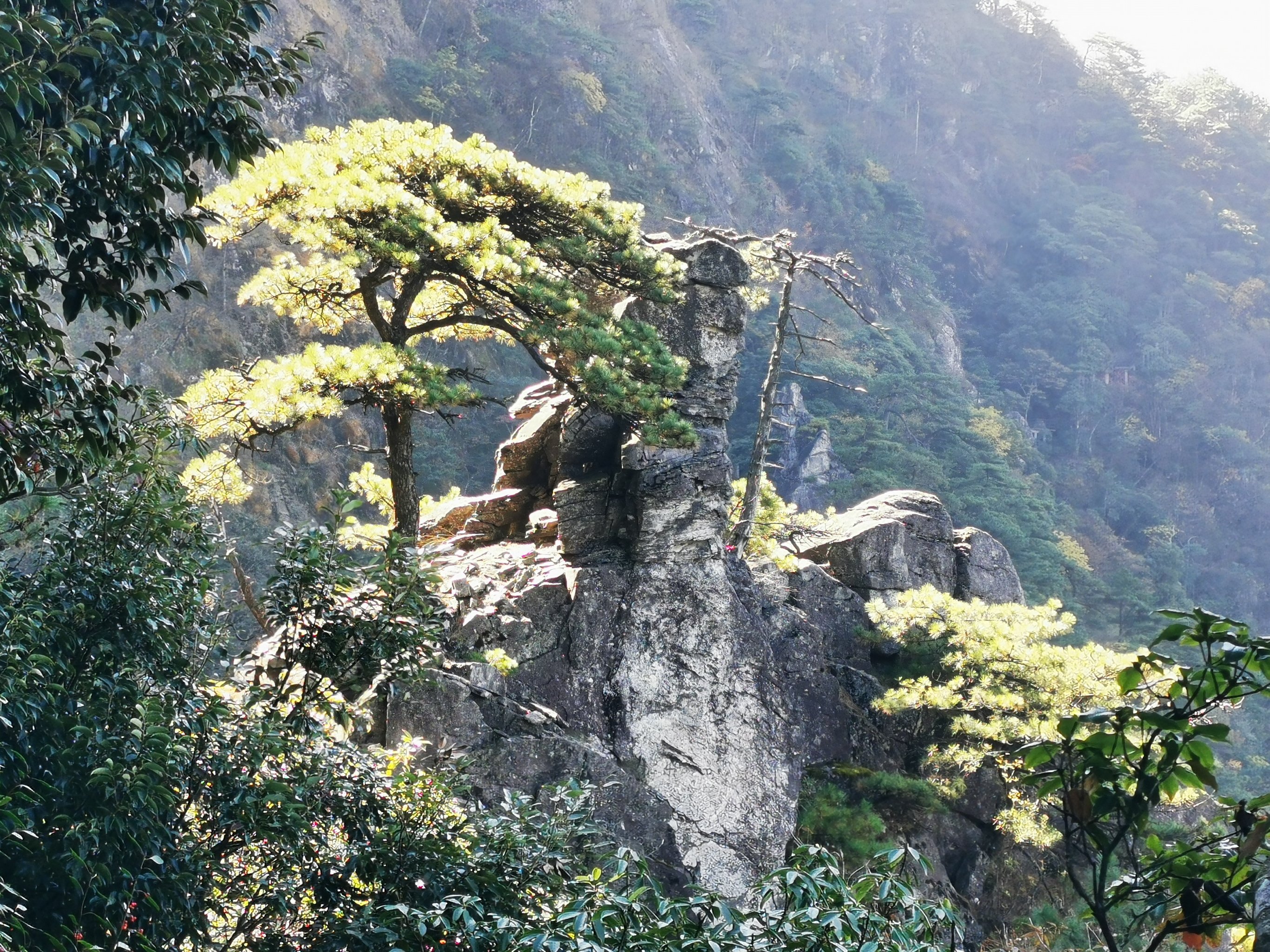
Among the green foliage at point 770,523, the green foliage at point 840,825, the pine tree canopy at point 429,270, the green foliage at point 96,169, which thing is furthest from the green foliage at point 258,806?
the green foliage at point 770,523

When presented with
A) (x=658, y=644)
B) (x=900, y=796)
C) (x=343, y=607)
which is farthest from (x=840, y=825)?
(x=343, y=607)

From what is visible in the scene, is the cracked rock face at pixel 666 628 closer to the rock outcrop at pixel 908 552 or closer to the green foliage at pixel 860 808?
the green foliage at pixel 860 808

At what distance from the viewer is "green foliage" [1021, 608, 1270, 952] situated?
1.61m

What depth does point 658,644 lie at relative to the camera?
8367 millimetres

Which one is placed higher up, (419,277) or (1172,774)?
(1172,774)

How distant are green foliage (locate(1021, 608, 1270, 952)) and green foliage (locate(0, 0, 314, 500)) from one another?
2433mm

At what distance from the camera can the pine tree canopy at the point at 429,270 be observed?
6777 millimetres

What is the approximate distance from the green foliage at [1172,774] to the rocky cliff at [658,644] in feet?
17.3

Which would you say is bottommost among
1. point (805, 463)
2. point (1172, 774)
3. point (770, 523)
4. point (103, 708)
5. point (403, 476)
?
point (805, 463)

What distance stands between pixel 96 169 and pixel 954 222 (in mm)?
44115

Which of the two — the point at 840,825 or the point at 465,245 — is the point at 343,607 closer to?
the point at 465,245

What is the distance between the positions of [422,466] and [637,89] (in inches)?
665

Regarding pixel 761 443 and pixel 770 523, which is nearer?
pixel 761 443

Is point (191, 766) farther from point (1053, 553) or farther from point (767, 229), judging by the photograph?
point (767, 229)
